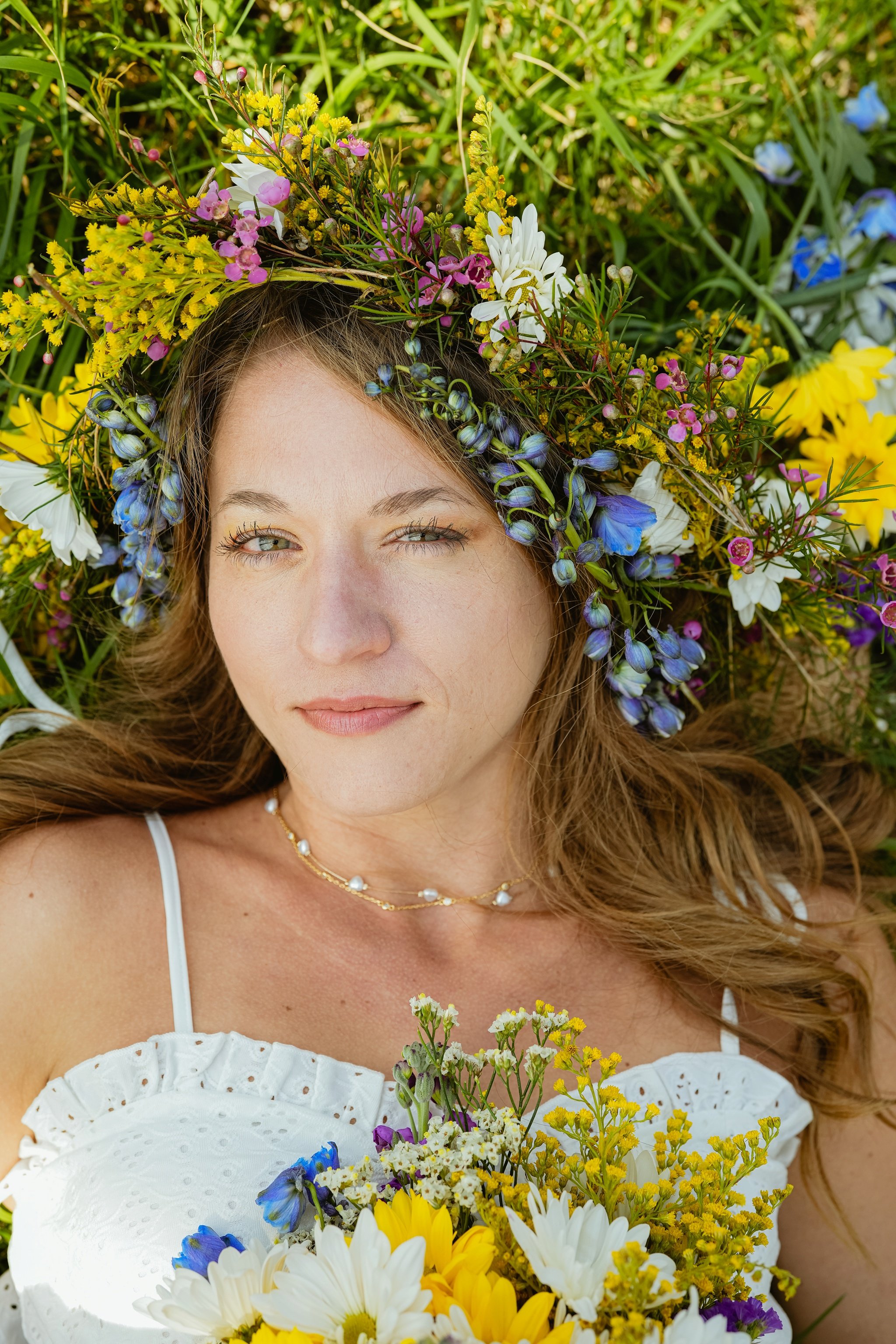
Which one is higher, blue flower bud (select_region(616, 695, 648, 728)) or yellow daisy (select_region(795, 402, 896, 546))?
yellow daisy (select_region(795, 402, 896, 546))

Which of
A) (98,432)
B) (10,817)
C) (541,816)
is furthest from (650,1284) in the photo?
(98,432)

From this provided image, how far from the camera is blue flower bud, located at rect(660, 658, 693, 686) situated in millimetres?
1679

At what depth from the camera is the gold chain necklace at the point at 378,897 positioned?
1910 millimetres

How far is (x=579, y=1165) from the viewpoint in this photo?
3.94 feet

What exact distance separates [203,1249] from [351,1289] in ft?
1.31

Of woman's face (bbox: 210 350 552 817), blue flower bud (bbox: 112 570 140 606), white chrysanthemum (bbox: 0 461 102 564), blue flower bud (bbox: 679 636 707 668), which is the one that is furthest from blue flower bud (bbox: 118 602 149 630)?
blue flower bud (bbox: 679 636 707 668)

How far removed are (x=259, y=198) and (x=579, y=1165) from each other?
1.28 metres

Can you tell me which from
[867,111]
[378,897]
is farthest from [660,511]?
[867,111]

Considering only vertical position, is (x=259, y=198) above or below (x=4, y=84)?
below

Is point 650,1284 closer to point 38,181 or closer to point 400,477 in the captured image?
point 400,477

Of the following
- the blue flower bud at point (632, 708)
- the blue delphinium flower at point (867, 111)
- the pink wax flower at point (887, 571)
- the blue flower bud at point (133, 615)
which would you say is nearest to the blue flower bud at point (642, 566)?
the blue flower bud at point (632, 708)

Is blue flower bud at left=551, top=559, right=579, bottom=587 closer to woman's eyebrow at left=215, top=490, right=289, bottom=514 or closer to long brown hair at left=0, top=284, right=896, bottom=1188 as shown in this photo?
long brown hair at left=0, top=284, right=896, bottom=1188

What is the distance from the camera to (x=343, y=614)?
148cm

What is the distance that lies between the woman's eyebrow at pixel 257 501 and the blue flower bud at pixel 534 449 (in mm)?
341
